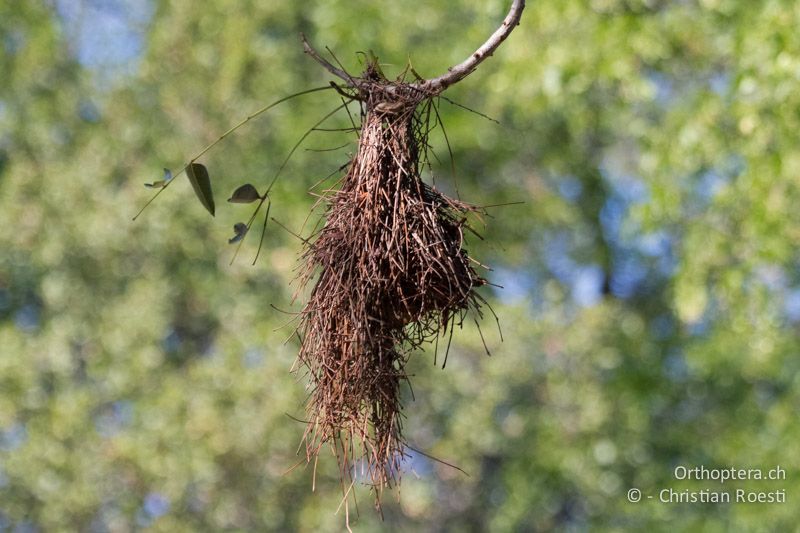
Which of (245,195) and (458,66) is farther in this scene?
(245,195)

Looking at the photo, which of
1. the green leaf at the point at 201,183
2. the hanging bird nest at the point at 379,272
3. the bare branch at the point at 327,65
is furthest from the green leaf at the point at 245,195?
the bare branch at the point at 327,65

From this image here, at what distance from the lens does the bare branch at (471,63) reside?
205 centimetres

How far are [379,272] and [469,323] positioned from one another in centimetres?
676

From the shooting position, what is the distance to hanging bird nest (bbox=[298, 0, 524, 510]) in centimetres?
208

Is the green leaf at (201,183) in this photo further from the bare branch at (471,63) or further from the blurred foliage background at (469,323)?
the blurred foliage background at (469,323)

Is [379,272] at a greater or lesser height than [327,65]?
lesser

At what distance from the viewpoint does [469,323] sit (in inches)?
346

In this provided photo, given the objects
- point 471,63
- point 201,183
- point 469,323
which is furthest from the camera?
point 469,323

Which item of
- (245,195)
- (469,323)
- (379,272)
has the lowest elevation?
(379,272)

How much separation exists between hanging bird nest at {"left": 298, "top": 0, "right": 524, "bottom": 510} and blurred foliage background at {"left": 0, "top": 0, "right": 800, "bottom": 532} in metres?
3.04

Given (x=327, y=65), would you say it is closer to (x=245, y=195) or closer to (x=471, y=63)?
(x=471, y=63)

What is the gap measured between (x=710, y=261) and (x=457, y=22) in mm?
4036

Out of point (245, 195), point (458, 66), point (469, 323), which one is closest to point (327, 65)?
point (458, 66)

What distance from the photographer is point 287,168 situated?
8.66 m
